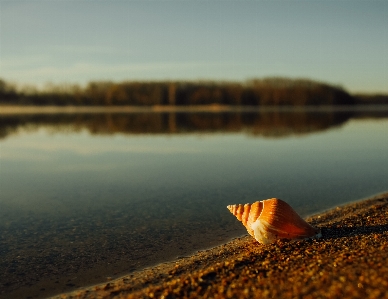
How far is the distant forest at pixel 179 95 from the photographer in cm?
14238

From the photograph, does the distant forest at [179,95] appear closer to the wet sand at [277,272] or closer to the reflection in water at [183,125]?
the reflection in water at [183,125]

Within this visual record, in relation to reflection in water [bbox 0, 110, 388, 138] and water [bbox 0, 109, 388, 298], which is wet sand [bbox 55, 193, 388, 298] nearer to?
water [bbox 0, 109, 388, 298]

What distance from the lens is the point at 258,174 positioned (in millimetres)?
15109

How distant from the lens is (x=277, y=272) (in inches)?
220

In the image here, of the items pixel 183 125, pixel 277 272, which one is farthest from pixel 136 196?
pixel 183 125

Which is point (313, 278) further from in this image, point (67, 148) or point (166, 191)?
point (67, 148)

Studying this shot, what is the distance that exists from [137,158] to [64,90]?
458 ft

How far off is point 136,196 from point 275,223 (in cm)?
575

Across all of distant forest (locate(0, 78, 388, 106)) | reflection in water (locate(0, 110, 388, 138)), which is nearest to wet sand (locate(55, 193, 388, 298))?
reflection in water (locate(0, 110, 388, 138))

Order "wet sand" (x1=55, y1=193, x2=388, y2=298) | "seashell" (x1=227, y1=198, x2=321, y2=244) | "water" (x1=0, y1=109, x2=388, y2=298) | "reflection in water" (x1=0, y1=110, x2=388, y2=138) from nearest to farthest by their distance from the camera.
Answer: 1. "wet sand" (x1=55, y1=193, x2=388, y2=298)
2. "seashell" (x1=227, y1=198, x2=321, y2=244)
3. "water" (x1=0, y1=109, x2=388, y2=298)
4. "reflection in water" (x1=0, y1=110, x2=388, y2=138)

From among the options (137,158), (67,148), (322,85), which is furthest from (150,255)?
(322,85)

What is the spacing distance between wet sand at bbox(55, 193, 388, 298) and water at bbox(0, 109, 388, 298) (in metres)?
0.71

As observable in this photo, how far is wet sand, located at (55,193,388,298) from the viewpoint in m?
4.86

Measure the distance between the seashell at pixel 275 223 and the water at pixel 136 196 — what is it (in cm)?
135
